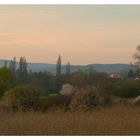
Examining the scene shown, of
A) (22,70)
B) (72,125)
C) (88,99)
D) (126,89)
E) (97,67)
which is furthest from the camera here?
(22,70)

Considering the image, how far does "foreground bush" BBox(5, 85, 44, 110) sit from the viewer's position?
17.2m

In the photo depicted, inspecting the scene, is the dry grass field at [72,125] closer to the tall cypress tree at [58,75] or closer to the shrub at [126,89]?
the shrub at [126,89]

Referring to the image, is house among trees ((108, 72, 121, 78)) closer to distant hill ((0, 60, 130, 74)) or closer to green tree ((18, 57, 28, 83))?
distant hill ((0, 60, 130, 74))

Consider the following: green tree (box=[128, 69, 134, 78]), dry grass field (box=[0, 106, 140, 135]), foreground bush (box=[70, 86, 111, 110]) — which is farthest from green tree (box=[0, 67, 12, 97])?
dry grass field (box=[0, 106, 140, 135])

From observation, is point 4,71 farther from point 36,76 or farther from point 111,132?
point 111,132

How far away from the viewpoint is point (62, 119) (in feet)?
37.9

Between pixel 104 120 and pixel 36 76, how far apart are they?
22.6 m

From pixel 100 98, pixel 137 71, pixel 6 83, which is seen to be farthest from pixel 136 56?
pixel 100 98

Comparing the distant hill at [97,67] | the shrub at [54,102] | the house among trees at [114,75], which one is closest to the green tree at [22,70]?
the distant hill at [97,67]

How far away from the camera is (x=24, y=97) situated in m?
17.5

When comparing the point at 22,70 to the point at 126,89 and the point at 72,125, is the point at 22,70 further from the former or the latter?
the point at 72,125

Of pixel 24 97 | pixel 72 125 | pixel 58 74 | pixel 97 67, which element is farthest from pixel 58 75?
pixel 72 125

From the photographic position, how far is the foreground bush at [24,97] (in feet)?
56.3

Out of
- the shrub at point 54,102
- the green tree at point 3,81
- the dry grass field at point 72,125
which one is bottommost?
the dry grass field at point 72,125
